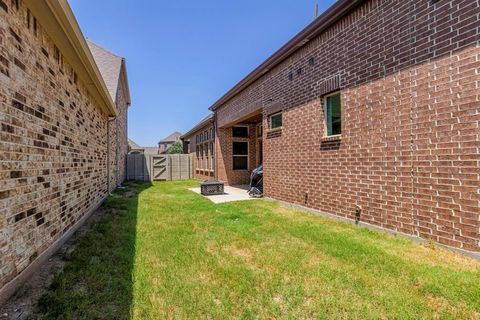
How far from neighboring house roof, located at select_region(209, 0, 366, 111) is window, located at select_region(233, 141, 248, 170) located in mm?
3954

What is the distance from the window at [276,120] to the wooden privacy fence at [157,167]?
11.6 m

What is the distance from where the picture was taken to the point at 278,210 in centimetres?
643

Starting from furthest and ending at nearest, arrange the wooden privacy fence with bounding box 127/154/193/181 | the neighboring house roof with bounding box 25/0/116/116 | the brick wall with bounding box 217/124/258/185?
the wooden privacy fence with bounding box 127/154/193/181 → the brick wall with bounding box 217/124/258/185 → the neighboring house roof with bounding box 25/0/116/116

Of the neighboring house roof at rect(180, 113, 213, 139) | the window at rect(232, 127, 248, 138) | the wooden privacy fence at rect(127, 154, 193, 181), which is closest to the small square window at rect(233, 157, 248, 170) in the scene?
the window at rect(232, 127, 248, 138)

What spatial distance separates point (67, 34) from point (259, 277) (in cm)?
399

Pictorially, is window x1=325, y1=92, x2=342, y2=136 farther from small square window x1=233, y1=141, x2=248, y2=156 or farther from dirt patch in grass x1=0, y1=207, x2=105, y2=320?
small square window x1=233, y1=141, x2=248, y2=156

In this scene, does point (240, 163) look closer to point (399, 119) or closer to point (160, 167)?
point (160, 167)

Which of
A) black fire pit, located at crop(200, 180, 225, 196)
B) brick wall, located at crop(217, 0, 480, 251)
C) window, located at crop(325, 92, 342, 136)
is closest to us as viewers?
brick wall, located at crop(217, 0, 480, 251)

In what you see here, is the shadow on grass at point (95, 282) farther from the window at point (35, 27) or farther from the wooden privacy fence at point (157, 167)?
the wooden privacy fence at point (157, 167)

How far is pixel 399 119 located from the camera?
3.95 meters

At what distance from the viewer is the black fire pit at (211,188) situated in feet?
31.3

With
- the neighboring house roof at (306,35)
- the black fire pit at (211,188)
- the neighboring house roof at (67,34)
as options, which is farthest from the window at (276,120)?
the neighboring house roof at (67,34)

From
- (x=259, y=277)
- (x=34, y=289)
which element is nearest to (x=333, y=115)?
(x=259, y=277)

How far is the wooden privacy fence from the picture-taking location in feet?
56.5
